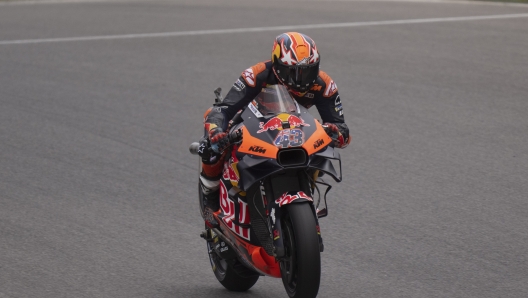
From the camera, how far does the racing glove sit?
492 centimetres

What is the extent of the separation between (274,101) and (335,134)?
1.36 ft

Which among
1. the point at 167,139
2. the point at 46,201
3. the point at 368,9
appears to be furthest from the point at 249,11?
the point at 46,201

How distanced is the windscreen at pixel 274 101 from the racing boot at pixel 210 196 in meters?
0.81

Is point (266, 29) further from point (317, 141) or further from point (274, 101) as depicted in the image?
point (317, 141)

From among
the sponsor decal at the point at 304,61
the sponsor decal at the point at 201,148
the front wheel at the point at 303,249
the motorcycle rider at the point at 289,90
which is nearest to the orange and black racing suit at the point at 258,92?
the motorcycle rider at the point at 289,90

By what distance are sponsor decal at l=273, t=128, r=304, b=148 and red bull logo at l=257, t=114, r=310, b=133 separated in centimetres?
5

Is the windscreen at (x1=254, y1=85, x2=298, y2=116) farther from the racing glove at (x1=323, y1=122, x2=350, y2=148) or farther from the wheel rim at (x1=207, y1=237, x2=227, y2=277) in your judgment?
the wheel rim at (x1=207, y1=237, x2=227, y2=277)

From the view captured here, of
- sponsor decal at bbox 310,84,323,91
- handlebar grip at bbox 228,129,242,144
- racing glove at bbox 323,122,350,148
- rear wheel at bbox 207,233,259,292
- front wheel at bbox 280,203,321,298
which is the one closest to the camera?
front wheel at bbox 280,203,321,298

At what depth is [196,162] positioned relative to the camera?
891cm

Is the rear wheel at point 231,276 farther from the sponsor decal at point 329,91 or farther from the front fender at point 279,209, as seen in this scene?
the sponsor decal at point 329,91

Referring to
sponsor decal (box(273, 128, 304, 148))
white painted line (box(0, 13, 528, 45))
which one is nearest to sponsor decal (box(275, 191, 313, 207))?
sponsor decal (box(273, 128, 304, 148))

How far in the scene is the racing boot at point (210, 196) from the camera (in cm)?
554

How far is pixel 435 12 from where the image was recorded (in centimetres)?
1892

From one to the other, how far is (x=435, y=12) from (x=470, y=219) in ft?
41.7
